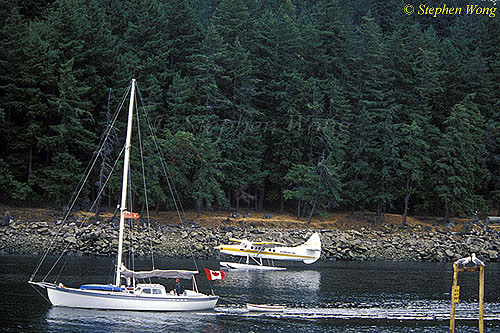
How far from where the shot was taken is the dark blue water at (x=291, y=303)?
36.0m

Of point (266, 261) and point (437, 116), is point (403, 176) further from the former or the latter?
point (266, 261)

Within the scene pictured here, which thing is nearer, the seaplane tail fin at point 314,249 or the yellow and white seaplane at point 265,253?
the yellow and white seaplane at point 265,253

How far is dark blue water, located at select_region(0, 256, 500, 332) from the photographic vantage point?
36.0 metres

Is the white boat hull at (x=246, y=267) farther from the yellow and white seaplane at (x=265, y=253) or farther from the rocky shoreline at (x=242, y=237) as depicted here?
the rocky shoreline at (x=242, y=237)

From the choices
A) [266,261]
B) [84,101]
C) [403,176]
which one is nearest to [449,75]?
[403,176]

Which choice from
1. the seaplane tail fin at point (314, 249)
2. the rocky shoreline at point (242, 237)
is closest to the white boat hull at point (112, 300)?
the rocky shoreline at point (242, 237)

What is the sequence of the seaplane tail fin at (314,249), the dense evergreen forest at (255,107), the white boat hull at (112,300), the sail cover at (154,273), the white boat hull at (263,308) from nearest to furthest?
the white boat hull at (112,300) < the sail cover at (154,273) < the white boat hull at (263,308) < the seaplane tail fin at (314,249) < the dense evergreen forest at (255,107)

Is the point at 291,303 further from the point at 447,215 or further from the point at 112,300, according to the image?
the point at 447,215

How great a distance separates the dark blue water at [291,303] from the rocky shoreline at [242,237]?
5376 millimetres

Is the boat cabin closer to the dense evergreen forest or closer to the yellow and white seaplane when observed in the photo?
the yellow and white seaplane

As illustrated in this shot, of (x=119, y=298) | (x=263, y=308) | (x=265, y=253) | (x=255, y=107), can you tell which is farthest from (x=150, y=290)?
(x=255, y=107)

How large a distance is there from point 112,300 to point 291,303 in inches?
486

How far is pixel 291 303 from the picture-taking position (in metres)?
44.2

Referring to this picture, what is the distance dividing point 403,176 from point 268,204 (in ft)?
67.6
